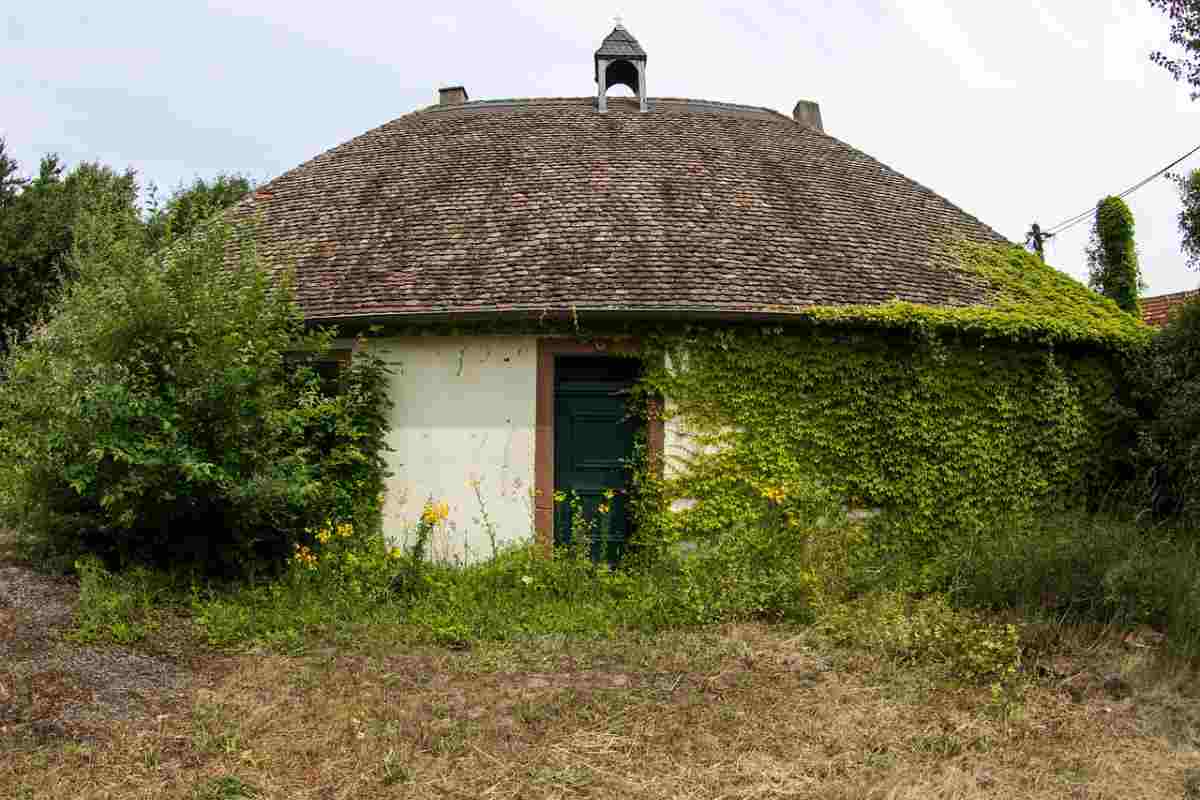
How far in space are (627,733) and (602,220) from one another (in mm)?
7085

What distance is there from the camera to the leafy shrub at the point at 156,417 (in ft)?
23.8

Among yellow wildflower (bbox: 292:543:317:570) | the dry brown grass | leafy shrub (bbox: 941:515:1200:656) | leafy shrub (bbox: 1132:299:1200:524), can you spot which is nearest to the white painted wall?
yellow wildflower (bbox: 292:543:317:570)

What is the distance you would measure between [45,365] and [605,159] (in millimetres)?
7607

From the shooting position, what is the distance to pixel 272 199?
13.7 metres

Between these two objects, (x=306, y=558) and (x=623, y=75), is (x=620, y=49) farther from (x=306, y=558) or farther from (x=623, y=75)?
(x=306, y=558)

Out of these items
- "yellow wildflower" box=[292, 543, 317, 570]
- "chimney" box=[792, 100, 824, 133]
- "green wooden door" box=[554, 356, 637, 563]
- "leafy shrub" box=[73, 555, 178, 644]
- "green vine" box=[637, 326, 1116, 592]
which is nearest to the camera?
"leafy shrub" box=[73, 555, 178, 644]

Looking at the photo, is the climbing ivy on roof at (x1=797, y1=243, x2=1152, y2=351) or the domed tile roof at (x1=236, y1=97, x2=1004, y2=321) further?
the domed tile roof at (x1=236, y1=97, x2=1004, y2=321)

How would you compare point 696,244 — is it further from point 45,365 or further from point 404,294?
point 45,365

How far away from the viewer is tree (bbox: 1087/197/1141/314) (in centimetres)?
1584

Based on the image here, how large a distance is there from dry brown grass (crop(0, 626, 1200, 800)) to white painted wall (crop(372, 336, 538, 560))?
2.97 m

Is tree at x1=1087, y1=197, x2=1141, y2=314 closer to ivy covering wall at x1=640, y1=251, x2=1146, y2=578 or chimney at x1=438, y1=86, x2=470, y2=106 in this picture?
ivy covering wall at x1=640, y1=251, x2=1146, y2=578

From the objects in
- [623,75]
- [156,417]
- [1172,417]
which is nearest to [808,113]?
[623,75]

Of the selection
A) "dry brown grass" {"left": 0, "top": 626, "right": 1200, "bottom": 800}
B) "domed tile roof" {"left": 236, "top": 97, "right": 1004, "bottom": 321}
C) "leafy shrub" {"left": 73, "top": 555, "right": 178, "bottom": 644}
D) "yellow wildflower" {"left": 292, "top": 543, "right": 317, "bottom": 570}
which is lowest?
"dry brown grass" {"left": 0, "top": 626, "right": 1200, "bottom": 800}

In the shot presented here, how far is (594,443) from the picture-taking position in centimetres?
966
